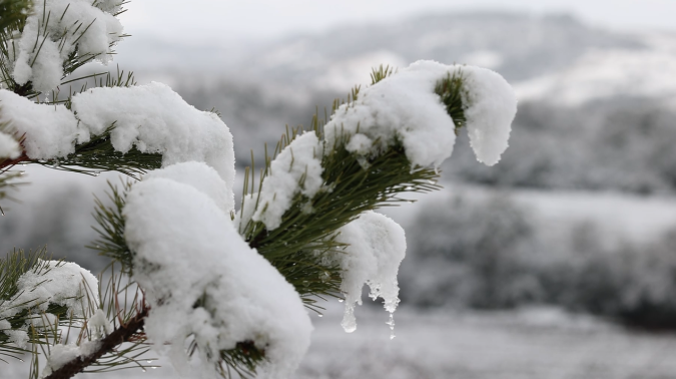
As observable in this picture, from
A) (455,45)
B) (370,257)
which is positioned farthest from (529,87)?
(370,257)

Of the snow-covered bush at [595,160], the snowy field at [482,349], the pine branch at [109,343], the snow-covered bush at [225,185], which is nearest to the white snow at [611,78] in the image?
the snow-covered bush at [595,160]

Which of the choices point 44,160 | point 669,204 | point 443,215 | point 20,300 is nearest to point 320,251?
point 44,160

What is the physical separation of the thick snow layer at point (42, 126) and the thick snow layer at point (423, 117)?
1.84 ft

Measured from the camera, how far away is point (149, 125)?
3.72 feet

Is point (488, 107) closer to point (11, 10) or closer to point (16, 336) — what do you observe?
point (11, 10)

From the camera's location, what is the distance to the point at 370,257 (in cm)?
103

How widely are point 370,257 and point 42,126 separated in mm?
690

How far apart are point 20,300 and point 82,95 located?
24.8 inches

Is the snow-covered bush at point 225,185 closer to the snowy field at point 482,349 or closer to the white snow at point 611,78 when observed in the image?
the snowy field at point 482,349

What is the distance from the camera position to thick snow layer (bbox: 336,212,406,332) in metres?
1.01

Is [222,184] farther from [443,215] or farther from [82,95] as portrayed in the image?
[443,215]

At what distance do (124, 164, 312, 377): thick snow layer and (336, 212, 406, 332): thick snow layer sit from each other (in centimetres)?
26

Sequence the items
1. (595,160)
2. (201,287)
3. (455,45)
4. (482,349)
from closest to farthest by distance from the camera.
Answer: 1. (201,287)
2. (482,349)
3. (595,160)
4. (455,45)

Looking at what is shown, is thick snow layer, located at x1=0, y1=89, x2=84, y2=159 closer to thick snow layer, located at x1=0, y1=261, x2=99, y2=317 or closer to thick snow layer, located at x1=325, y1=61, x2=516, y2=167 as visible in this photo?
thick snow layer, located at x1=0, y1=261, x2=99, y2=317
